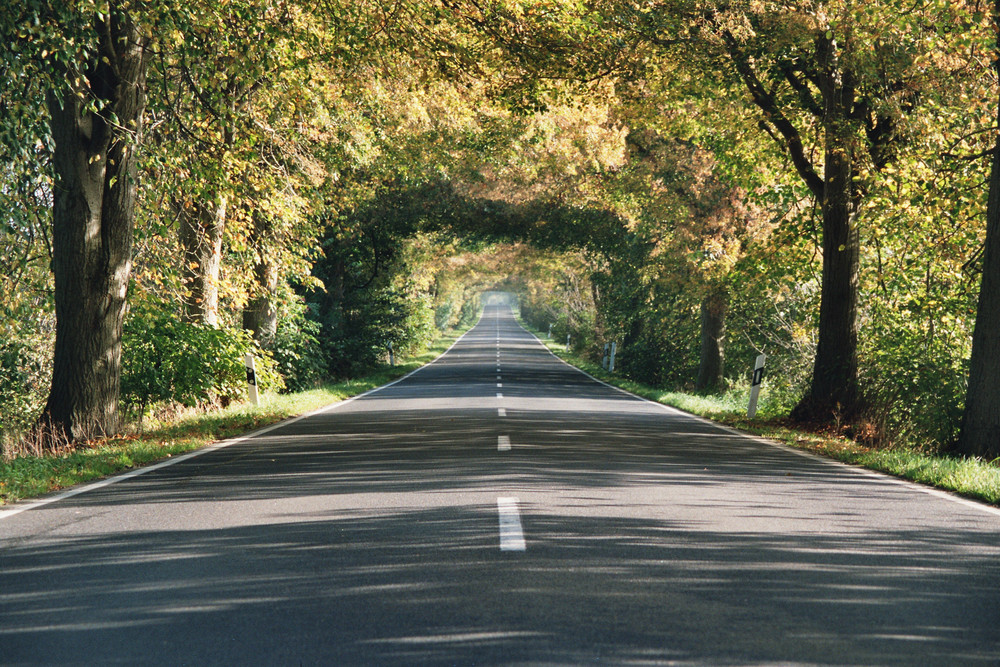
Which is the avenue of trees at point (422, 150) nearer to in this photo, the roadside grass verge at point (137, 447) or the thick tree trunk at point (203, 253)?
the thick tree trunk at point (203, 253)

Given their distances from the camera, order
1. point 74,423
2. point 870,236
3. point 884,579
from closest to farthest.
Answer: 1. point 884,579
2. point 74,423
3. point 870,236

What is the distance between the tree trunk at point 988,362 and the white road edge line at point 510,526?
6.31m

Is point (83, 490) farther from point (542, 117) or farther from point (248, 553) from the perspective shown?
point (542, 117)

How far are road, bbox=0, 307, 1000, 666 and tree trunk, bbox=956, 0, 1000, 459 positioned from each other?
1933 millimetres

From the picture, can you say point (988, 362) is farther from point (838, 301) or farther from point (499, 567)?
point (499, 567)

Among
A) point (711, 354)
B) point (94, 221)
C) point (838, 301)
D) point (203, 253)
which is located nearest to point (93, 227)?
point (94, 221)

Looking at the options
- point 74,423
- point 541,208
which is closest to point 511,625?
point 74,423

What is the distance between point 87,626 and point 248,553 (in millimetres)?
1503

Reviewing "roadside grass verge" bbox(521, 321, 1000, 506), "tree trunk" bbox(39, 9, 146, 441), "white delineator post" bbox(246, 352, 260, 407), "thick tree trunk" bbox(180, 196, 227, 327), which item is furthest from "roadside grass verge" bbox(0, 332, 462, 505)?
"roadside grass verge" bbox(521, 321, 1000, 506)

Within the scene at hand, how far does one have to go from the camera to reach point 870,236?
17.8 m

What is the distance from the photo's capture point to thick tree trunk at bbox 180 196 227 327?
1742 centimetres

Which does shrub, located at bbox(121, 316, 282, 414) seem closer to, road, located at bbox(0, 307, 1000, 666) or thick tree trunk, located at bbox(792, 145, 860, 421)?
road, located at bbox(0, 307, 1000, 666)

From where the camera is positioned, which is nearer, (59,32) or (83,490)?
(83,490)

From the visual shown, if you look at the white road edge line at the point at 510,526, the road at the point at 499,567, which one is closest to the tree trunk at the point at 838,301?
the road at the point at 499,567
